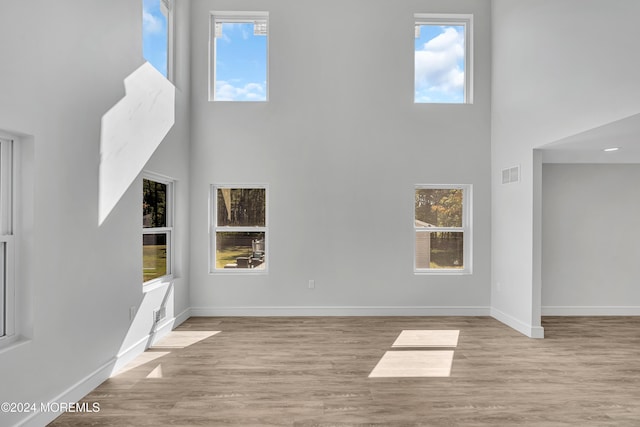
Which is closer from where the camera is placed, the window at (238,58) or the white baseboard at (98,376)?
the white baseboard at (98,376)

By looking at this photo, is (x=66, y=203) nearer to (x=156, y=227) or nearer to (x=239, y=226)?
(x=156, y=227)

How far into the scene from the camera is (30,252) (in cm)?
241

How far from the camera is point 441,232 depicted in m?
5.61

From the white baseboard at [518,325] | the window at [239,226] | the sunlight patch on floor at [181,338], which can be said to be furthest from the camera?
the window at [239,226]

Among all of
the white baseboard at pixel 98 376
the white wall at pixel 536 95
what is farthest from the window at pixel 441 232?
the white baseboard at pixel 98 376

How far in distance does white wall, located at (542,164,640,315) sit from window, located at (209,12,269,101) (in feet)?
14.9

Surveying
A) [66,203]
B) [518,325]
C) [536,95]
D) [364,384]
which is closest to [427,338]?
[518,325]

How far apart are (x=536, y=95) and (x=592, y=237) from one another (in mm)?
2459

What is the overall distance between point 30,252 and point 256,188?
3.31 m

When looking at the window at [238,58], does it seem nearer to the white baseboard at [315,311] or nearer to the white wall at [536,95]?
the white baseboard at [315,311]

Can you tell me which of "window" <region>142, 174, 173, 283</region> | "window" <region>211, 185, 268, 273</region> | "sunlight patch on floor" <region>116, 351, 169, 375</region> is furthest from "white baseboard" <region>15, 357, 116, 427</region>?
"window" <region>211, 185, 268, 273</region>

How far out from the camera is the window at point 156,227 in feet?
14.1

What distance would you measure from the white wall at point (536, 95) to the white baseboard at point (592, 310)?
0.91 meters

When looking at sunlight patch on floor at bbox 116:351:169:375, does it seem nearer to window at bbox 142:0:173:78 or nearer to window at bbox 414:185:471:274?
window at bbox 142:0:173:78
